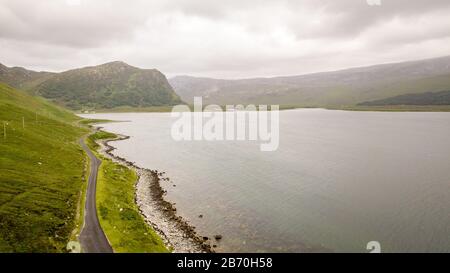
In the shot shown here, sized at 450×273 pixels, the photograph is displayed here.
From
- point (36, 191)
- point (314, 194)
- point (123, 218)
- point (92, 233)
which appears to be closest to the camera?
point (92, 233)

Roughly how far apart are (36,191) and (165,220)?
2636 cm

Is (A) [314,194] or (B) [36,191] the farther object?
(A) [314,194]

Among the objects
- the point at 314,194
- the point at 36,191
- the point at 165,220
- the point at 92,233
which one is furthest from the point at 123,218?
the point at 314,194

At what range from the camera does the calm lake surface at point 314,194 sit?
5106cm

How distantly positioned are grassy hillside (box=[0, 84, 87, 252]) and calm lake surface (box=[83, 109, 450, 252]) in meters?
21.0

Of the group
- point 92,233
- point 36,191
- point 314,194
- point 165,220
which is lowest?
point 165,220

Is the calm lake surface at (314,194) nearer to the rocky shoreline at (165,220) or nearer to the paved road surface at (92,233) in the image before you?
the rocky shoreline at (165,220)

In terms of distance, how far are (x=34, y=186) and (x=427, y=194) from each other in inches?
3227

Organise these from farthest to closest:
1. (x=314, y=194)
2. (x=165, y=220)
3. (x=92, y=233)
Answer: (x=314, y=194)
(x=165, y=220)
(x=92, y=233)

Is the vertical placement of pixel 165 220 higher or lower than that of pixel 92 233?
lower

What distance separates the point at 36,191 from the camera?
205 ft

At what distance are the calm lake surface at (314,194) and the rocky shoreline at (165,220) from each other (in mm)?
2615

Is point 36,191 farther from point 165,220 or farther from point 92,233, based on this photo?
point 165,220

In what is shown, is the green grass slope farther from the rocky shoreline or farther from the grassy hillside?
the grassy hillside
